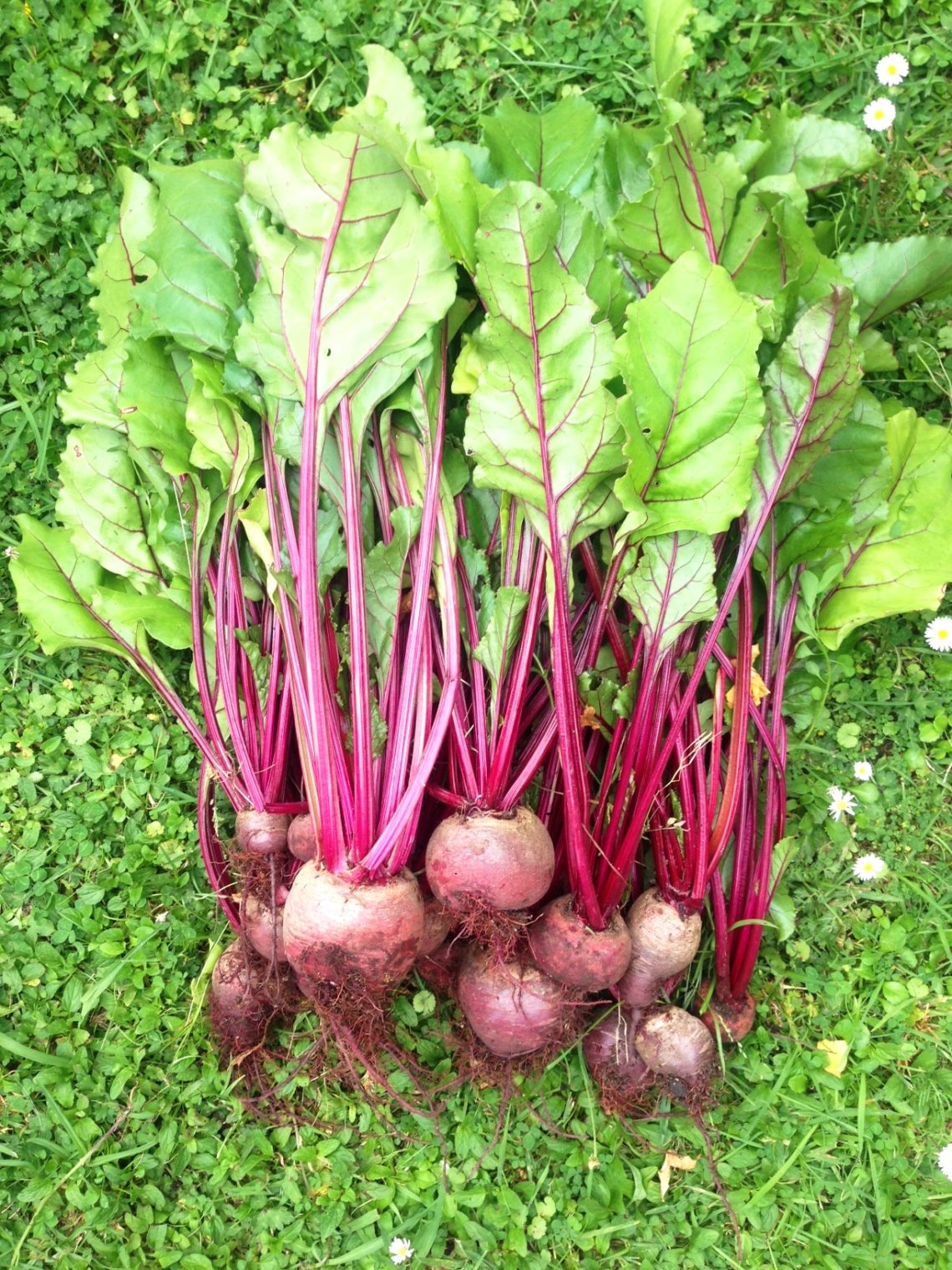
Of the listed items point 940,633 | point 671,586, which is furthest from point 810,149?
point 940,633

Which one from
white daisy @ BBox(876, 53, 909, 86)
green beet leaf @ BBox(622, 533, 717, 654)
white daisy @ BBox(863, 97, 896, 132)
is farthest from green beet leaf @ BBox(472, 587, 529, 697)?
white daisy @ BBox(876, 53, 909, 86)

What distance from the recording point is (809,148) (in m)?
2.23

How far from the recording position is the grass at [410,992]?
2.33 meters

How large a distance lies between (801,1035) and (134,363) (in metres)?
2.42

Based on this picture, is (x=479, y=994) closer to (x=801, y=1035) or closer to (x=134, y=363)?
(x=801, y=1035)

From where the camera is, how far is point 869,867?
8.09 ft

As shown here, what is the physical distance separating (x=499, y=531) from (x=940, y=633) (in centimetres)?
124

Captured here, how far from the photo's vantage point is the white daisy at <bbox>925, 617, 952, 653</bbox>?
2.48 meters

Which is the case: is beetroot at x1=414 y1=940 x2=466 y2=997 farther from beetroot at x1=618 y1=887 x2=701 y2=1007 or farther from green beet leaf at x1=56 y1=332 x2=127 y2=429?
green beet leaf at x1=56 y1=332 x2=127 y2=429

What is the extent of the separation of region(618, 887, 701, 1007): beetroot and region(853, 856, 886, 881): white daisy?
1.85ft

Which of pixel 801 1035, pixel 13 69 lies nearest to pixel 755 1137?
pixel 801 1035

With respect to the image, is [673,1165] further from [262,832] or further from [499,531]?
[499,531]

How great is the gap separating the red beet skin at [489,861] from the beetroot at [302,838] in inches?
11.9

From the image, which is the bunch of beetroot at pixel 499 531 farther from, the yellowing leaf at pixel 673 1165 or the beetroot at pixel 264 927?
the yellowing leaf at pixel 673 1165
